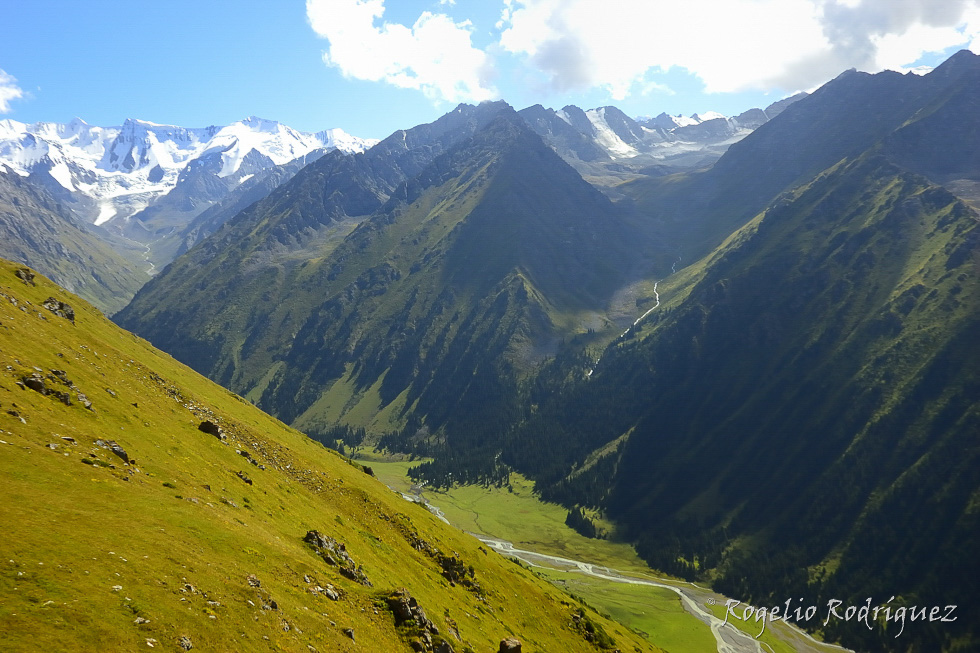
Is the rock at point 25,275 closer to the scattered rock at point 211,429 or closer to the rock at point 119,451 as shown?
the scattered rock at point 211,429

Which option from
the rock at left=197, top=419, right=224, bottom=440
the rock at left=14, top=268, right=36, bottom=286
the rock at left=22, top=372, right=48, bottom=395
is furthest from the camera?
the rock at left=14, top=268, right=36, bottom=286

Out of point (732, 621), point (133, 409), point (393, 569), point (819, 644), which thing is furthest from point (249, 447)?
point (819, 644)

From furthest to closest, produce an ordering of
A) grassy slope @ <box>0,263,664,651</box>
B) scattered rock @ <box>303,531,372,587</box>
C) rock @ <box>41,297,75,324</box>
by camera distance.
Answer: rock @ <box>41,297,75,324</box>
scattered rock @ <box>303,531,372,587</box>
grassy slope @ <box>0,263,664,651</box>

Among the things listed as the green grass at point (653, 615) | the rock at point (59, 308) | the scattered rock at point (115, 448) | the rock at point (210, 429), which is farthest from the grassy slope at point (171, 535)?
the green grass at point (653, 615)

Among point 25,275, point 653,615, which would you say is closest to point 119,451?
point 25,275

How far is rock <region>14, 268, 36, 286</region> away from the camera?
287 ft

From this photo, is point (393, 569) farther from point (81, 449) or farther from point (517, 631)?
point (81, 449)

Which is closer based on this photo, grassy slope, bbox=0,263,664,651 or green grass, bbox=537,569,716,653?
grassy slope, bbox=0,263,664,651

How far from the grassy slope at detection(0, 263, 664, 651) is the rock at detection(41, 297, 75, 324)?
1630 mm

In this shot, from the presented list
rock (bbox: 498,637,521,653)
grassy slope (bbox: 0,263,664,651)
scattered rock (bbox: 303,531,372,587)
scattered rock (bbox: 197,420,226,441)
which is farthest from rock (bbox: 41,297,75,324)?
rock (bbox: 498,637,521,653)

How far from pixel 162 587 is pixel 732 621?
8132 inches

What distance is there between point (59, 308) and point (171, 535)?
225ft

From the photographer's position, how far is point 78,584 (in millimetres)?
26562

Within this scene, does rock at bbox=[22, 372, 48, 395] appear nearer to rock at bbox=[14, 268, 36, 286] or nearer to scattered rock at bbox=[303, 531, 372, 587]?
scattered rock at bbox=[303, 531, 372, 587]
